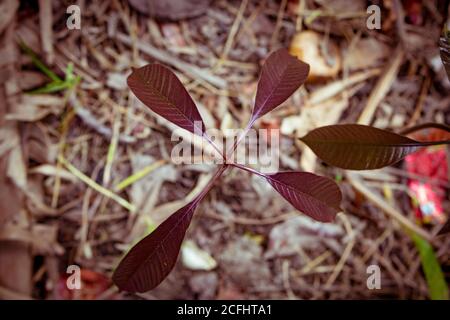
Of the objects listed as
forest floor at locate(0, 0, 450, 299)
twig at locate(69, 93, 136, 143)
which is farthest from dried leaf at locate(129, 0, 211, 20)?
twig at locate(69, 93, 136, 143)

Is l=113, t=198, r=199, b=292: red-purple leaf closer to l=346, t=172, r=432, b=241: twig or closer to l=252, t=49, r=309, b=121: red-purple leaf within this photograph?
l=252, t=49, r=309, b=121: red-purple leaf

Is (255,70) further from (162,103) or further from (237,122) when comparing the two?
(162,103)

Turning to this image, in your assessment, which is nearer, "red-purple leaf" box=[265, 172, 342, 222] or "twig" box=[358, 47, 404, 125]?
"red-purple leaf" box=[265, 172, 342, 222]

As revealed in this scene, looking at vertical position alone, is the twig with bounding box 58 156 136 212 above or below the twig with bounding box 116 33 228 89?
below

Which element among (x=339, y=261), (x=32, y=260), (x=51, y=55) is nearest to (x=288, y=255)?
(x=339, y=261)

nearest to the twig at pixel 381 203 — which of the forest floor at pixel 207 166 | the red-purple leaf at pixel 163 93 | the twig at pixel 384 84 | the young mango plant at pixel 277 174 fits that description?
the forest floor at pixel 207 166

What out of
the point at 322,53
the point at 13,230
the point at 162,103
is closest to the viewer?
the point at 162,103

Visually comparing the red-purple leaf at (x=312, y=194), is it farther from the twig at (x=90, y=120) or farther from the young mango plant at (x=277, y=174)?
the twig at (x=90, y=120)
